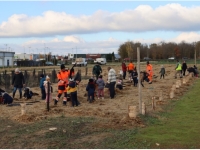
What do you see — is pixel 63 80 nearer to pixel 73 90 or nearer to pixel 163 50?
pixel 73 90

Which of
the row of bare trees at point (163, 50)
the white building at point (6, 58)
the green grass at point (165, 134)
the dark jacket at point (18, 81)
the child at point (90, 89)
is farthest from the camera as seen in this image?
the row of bare trees at point (163, 50)

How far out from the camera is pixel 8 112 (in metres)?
14.0

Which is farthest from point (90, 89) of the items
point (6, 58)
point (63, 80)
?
point (6, 58)

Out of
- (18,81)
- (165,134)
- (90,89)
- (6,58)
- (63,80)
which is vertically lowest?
(165,134)

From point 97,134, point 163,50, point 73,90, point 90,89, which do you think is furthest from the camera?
point 163,50

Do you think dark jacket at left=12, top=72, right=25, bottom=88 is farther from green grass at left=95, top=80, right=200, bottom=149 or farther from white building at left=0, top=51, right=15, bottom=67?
white building at left=0, top=51, right=15, bottom=67

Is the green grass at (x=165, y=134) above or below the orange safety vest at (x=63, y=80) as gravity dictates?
below

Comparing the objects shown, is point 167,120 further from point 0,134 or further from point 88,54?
point 88,54

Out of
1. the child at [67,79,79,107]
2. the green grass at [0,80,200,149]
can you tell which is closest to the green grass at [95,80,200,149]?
the green grass at [0,80,200,149]

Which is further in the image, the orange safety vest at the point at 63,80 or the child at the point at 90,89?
the child at the point at 90,89

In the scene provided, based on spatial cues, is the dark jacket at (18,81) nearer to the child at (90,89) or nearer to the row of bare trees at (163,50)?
the child at (90,89)

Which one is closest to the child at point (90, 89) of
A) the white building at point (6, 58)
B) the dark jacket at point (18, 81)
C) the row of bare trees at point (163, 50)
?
the dark jacket at point (18, 81)

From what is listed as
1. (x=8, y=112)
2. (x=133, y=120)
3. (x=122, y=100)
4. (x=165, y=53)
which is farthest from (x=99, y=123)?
(x=165, y=53)

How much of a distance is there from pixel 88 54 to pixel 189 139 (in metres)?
128
